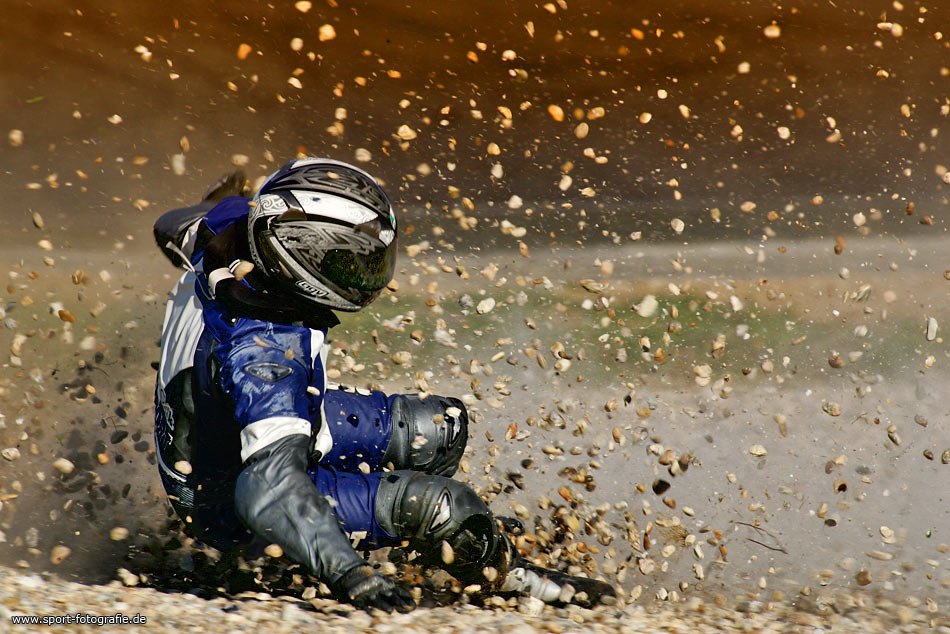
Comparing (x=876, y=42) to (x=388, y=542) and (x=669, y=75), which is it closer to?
(x=669, y=75)

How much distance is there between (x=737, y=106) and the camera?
533 centimetres

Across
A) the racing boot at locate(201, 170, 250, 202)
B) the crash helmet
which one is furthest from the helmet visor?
the racing boot at locate(201, 170, 250, 202)

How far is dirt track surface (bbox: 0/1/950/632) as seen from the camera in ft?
13.5

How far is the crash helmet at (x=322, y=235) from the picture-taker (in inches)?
93.9

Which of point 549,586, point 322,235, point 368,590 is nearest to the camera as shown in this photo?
point 368,590

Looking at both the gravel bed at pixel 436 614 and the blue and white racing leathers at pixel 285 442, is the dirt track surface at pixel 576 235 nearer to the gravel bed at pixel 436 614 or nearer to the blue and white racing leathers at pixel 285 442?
the gravel bed at pixel 436 614

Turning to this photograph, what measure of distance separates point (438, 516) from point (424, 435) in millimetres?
446

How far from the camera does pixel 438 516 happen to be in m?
2.68

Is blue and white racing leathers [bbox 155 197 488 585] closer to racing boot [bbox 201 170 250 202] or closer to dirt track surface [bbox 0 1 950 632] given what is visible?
racing boot [bbox 201 170 250 202]

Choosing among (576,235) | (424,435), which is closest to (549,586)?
(424,435)

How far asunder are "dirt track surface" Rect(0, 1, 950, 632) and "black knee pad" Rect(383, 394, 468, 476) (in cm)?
83

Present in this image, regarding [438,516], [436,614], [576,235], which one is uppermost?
[576,235]

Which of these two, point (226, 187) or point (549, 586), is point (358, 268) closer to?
point (226, 187)

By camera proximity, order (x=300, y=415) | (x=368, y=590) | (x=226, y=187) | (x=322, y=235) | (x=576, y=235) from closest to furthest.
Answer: (x=368, y=590) → (x=300, y=415) → (x=322, y=235) → (x=226, y=187) → (x=576, y=235)
